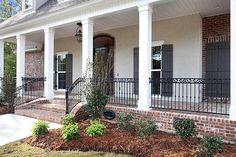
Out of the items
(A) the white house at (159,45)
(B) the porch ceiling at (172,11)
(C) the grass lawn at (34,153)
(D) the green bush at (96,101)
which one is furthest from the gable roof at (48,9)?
(C) the grass lawn at (34,153)

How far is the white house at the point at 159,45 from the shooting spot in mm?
6672

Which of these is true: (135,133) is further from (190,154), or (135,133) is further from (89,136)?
(190,154)

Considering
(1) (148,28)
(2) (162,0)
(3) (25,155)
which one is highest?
(2) (162,0)

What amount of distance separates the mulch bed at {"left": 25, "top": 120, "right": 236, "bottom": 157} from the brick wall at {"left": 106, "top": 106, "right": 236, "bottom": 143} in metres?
0.25

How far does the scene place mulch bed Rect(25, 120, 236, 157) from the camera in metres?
4.79

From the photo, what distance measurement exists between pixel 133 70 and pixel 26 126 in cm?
481

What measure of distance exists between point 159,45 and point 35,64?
9257 mm

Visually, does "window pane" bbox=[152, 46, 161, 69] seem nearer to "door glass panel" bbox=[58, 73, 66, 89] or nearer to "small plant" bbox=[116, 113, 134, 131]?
A: "small plant" bbox=[116, 113, 134, 131]

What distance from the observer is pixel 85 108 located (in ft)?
24.9

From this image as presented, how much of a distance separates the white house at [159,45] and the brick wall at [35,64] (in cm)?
343

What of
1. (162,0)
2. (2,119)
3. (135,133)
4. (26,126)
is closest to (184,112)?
(135,133)

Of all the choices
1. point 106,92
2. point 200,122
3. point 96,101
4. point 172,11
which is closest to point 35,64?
point 106,92

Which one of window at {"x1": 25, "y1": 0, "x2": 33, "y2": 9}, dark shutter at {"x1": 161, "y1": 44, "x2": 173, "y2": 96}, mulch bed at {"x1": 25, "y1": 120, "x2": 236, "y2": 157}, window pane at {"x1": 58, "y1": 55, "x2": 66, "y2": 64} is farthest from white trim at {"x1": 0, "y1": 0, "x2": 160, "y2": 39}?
mulch bed at {"x1": 25, "y1": 120, "x2": 236, "y2": 157}

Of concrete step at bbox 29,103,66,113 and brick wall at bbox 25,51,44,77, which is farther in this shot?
brick wall at bbox 25,51,44,77
